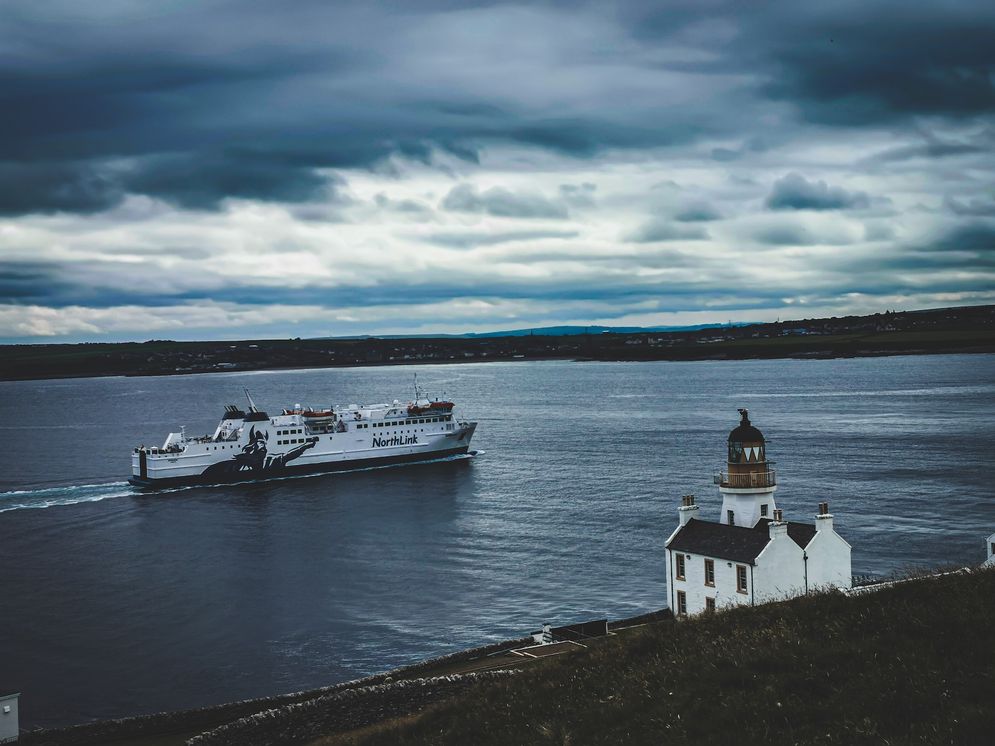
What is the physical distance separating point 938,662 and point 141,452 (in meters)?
64.2

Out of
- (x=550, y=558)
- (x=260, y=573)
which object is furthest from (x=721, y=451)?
(x=260, y=573)

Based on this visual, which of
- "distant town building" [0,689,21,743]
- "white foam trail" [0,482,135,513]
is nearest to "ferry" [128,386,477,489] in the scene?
"white foam trail" [0,482,135,513]

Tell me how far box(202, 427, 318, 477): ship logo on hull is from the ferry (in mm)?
79

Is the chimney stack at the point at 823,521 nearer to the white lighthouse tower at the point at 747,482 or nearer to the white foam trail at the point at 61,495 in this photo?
the white lighthouse tower at the point at 747,482

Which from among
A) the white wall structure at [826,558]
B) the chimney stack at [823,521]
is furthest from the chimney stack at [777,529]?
the chimney stack at [823,521]

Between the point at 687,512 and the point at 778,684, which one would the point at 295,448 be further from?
the point at 778,684

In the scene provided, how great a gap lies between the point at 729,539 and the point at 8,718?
18851mm

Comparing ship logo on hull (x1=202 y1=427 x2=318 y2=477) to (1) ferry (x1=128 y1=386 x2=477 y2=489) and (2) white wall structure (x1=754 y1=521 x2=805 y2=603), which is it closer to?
(1) ferry (x1=128 y1=386 x2=477 y2=489)

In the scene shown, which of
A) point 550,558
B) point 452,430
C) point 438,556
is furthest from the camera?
point 452,430

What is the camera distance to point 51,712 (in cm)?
2614

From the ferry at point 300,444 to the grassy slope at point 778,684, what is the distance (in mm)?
57150

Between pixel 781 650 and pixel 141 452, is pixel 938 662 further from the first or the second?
pixel 141 452

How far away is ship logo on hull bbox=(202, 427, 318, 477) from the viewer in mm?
71000

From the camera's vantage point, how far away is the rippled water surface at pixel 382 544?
30156mm
